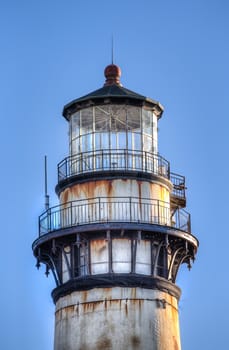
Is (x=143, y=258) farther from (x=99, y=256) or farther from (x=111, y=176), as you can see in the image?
(x=111, y=176)

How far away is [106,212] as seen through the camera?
173 feet

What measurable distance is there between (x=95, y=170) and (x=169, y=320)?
643 cm

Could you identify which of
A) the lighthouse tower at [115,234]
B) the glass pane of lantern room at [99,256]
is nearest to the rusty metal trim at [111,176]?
the lighthouse tower at [115,234]

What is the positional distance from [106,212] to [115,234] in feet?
3.79

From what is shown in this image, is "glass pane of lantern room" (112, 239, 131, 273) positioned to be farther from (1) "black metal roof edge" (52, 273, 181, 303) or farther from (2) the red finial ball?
(2) the red finial ball

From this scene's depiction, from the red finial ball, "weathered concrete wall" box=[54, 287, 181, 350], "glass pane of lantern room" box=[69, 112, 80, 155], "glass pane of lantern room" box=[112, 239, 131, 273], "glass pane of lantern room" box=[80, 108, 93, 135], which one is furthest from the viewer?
the red finial ball

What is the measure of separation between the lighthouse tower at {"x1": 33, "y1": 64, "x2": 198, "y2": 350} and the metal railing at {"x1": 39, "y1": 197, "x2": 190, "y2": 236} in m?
0.04

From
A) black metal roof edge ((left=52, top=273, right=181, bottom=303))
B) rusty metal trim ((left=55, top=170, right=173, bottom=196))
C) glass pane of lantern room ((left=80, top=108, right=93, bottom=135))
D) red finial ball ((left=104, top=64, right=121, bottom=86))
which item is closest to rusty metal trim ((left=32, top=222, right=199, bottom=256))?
black metal roof edge ((left=52, top=273, right=181, bottom=303))

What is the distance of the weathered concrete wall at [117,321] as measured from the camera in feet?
167

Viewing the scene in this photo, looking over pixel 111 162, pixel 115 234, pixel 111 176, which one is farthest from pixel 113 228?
pixel 111 162

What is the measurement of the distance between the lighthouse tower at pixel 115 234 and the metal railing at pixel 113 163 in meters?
0.04

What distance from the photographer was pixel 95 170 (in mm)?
53375

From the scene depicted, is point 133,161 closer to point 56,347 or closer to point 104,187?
point 104,187

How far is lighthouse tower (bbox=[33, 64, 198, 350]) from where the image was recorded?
Answer: 51531mm
